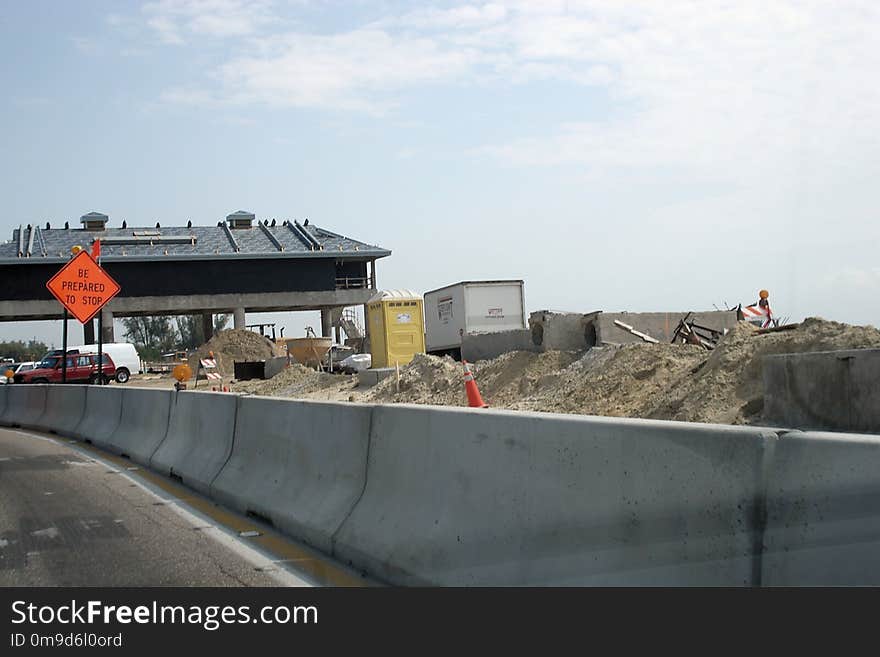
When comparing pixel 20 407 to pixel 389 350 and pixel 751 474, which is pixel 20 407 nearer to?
pixel 389 350

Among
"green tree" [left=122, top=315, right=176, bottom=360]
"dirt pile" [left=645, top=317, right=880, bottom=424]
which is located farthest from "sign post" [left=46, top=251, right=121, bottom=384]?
"green tree" [left=122, top=315, right=176, bottom=360]

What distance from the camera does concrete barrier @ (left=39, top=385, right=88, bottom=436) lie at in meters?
21.6

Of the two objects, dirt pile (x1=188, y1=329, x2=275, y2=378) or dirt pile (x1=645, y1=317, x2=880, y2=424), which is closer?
dirt pile (x1=645, y1=317, x2=880, y2=424)

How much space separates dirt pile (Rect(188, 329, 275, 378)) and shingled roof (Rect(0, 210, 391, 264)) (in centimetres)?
881

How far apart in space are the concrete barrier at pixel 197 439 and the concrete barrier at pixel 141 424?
17.6 inches

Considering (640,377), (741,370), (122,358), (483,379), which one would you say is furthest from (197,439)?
(122,358)

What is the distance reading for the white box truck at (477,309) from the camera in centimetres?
3588

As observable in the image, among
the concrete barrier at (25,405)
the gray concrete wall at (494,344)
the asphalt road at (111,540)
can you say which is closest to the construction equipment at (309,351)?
the gray concrete wall at (494,344)

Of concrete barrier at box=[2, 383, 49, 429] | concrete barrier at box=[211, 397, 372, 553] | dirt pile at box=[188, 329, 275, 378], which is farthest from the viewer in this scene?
dirt pile at box=[188, 329, 275, 378]

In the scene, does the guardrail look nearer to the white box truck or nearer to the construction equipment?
the white box truck

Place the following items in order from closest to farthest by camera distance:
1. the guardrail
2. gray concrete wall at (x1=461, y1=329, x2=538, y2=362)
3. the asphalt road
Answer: the guardrail, the asphalt road, gray concrete wall at (x1=461, y1=329, x2=538, y2=362)
